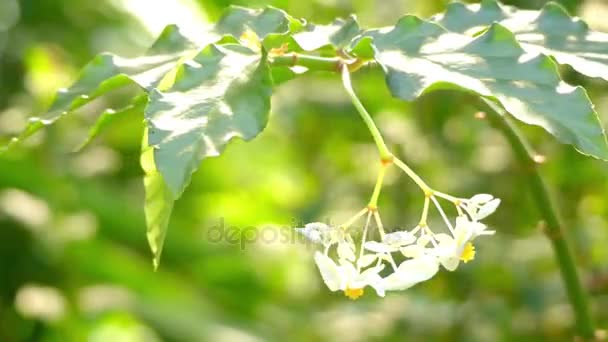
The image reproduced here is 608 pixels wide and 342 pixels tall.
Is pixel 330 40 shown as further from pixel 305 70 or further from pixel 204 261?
pixel 204 261

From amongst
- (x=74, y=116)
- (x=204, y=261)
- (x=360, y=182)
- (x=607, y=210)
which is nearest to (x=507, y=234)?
(x=607, y=210)

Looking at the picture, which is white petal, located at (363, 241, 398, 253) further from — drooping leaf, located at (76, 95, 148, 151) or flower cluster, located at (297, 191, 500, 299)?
drooping leaf, located at (76, 95, 148, 151)

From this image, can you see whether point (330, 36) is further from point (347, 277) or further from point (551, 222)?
point (551, 222)

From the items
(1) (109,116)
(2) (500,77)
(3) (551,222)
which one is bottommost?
(3) (551,222)

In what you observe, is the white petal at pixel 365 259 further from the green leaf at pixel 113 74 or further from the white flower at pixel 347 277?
the green leaf at pixel 113 74

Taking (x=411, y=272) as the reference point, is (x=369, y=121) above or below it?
above

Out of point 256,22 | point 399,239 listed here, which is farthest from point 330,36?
point 399,239

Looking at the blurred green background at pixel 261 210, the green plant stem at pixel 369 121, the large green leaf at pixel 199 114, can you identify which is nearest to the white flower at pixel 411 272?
the green plant stem at pixel 369 121

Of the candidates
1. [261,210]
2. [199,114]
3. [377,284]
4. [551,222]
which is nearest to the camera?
[199,114]
